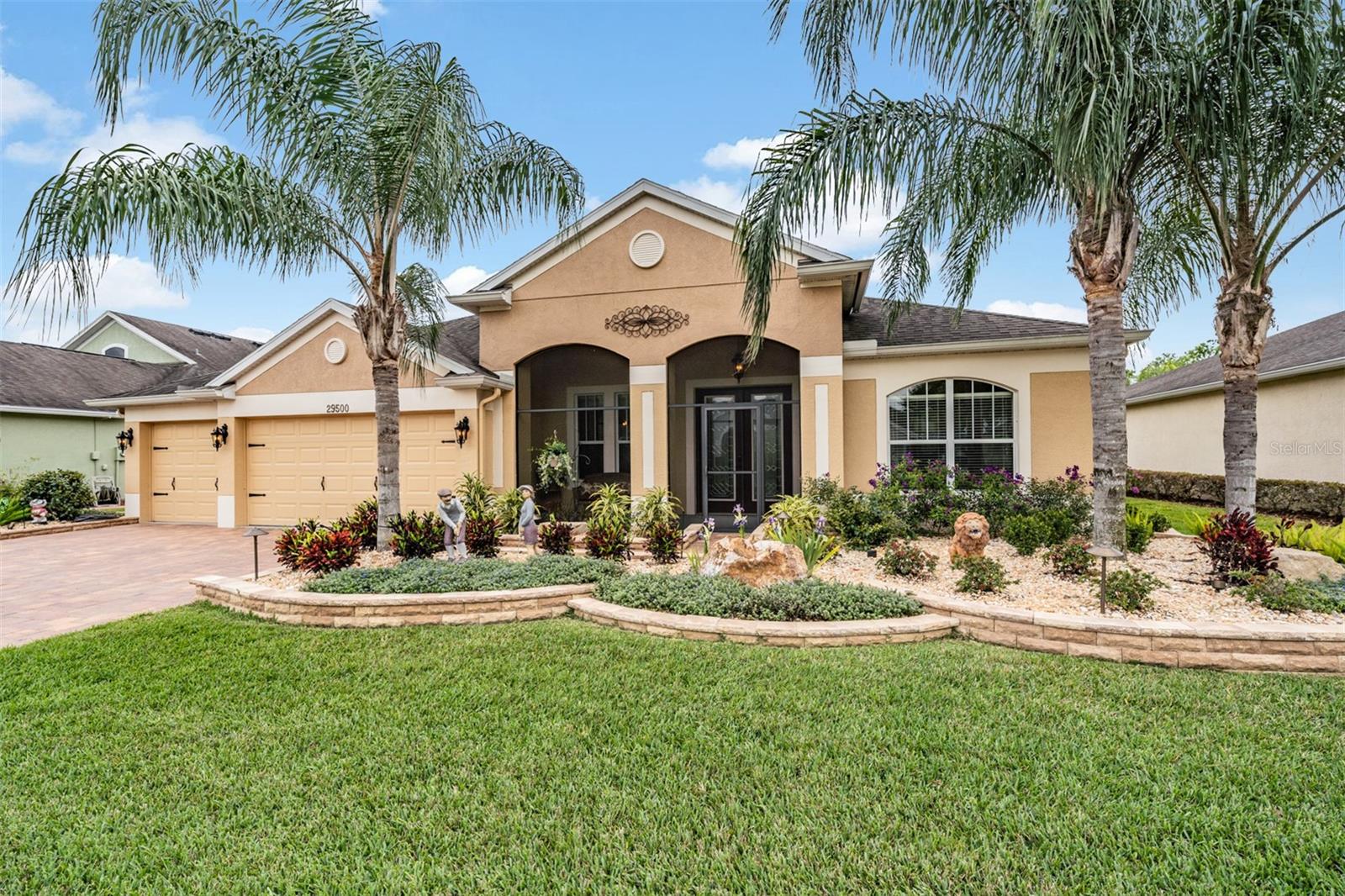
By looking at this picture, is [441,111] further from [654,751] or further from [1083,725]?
[1083,725]

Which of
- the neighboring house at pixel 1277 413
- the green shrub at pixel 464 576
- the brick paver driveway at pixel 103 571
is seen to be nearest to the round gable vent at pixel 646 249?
the green shrub at pixel 464 576

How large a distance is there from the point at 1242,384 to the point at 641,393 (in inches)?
335

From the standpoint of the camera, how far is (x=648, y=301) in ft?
36.2

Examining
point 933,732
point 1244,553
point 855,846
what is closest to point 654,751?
point 855,846

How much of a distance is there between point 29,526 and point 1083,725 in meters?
18.4

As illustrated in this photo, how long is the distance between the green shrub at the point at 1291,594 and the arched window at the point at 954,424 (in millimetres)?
4840

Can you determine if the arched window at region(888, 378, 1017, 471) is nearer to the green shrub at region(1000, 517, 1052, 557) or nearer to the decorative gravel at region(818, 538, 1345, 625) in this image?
the decorative gravel at region(818, 538, 1345, 625)

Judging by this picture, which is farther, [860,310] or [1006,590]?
[860,310]

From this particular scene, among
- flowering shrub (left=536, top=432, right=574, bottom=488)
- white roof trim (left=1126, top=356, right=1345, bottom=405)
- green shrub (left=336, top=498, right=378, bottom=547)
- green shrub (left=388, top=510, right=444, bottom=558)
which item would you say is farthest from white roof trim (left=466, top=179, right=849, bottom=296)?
white roof trim (left=1126, top=356, right=1345, bottom=405)

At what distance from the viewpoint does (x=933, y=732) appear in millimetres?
3504

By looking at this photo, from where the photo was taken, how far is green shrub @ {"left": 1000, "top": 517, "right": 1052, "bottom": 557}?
25.1 feet

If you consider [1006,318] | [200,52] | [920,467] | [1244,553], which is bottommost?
[1244,553]

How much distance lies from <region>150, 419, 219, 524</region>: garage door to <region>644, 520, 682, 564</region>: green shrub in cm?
1136

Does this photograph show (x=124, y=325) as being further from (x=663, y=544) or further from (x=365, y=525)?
(x=663, y=544)
